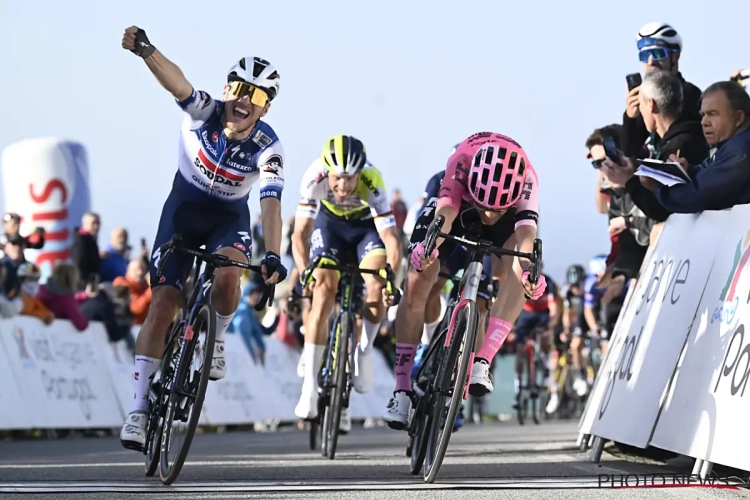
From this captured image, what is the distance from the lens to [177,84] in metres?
8.73

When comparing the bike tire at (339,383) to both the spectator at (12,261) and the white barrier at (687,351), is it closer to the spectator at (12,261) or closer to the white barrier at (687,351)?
the white barrier at (687,351)

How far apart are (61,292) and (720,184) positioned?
9800 mm

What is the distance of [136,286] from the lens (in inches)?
710

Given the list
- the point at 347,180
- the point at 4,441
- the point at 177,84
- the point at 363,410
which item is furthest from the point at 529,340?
the point at 177,84

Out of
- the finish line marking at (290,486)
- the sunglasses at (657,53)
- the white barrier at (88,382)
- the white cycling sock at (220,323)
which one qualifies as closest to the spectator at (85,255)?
the white barrier at (88,382)

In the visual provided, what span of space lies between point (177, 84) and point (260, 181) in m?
0.78

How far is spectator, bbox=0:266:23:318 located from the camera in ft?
50.0

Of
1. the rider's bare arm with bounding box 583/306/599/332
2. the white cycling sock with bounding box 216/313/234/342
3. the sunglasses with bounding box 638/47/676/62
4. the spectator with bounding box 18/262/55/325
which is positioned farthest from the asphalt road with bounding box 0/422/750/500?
the rider's bare arm with bounding box 583/306/599/332

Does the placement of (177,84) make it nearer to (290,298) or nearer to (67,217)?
(290,298)

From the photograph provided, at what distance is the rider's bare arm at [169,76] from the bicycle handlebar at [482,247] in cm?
176

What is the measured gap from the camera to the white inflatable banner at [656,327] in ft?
28.7

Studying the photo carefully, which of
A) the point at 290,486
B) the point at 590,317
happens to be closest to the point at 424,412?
the point at 290,486

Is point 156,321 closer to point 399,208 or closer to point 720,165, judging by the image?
point 720,165

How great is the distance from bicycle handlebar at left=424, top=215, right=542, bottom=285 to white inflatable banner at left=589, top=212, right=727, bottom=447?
1.12 m
